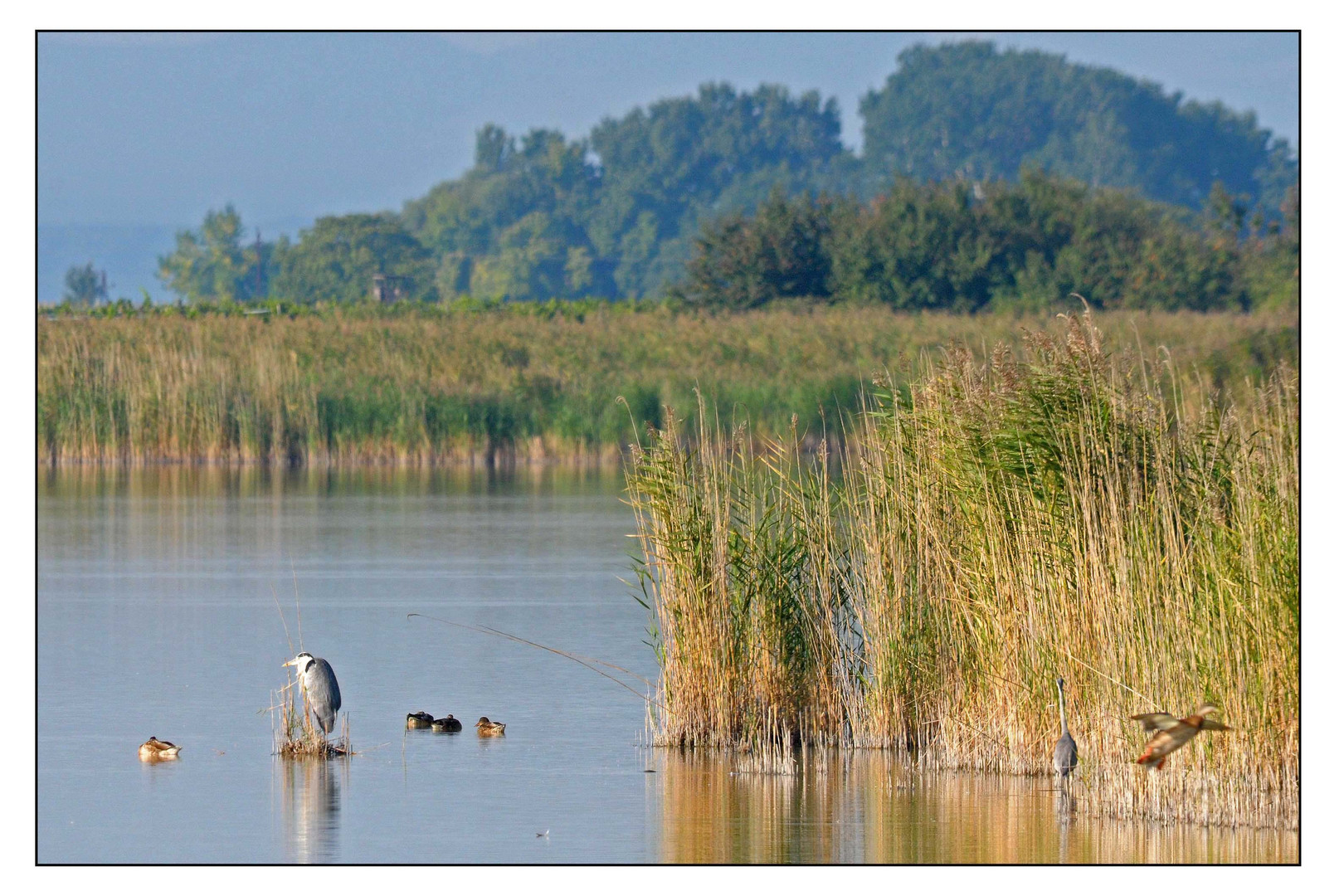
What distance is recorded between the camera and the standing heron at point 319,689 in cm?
978

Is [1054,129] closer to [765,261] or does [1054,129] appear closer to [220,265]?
[220,265]

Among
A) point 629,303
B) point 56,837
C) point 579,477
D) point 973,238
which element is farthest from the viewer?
point 973,238

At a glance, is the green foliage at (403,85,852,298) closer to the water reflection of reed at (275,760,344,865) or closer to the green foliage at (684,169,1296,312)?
the green foliage at (684,169,1296,312)

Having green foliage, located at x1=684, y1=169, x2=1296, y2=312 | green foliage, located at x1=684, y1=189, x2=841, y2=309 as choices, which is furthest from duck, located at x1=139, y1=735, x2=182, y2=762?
green foliage, located at x1=684, y1=189, x2=841, y2=309

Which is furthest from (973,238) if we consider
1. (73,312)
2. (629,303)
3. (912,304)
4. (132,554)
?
(132,554)

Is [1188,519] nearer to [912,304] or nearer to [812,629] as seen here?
[812,629]

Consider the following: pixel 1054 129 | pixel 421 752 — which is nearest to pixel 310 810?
pixel 421 752

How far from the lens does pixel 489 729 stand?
10.4m

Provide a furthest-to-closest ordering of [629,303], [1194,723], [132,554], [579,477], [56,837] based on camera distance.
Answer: [629,303], [579,477], [132,554], [56,837], [1194,723]

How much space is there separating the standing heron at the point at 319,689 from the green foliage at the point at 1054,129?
284 feet

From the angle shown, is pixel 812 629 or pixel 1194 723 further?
pixel 812 629

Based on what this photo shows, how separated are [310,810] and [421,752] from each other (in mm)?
1263

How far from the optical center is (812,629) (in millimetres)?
9789

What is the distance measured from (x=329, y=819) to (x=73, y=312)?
33.5 meters
